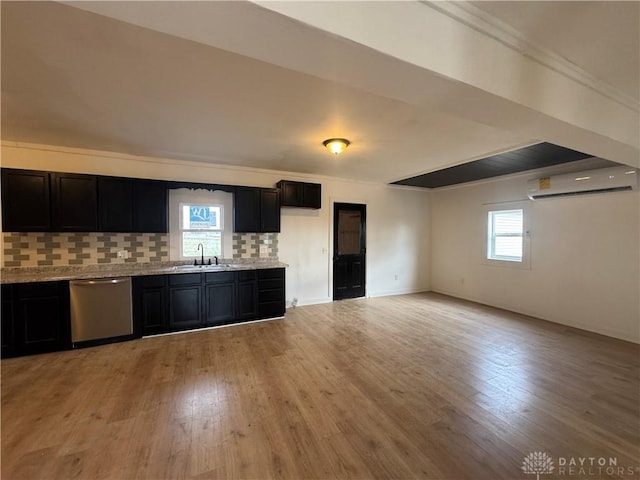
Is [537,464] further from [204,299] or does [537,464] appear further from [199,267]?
[199,267]

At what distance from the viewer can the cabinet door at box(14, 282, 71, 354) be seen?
120 inches

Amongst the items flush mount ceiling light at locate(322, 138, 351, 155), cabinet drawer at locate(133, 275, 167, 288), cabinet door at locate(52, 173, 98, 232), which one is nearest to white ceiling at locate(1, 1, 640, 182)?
flush mount ceiling light at locate(322, 138, 351, 155)

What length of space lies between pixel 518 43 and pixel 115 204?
452 cm

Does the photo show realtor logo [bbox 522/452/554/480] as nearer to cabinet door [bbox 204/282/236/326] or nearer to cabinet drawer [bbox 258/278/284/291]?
cabinet drawer [bbox 258/278/284/291]

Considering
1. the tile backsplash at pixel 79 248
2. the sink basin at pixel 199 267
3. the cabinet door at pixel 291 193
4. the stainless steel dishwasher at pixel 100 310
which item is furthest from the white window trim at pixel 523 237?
the stainless steel dishwasher at pixel 100 310

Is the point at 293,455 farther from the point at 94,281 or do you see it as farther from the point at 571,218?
the point at 571,218

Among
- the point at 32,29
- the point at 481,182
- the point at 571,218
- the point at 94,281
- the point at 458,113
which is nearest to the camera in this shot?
the point at 32,29

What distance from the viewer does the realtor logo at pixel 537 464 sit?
5.35 feet

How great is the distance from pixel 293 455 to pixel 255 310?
2.74 m

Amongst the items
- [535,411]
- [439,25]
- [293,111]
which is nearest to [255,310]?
[293,111]

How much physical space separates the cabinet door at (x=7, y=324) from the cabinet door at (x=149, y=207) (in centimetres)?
138

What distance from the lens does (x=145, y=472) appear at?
5.18ft

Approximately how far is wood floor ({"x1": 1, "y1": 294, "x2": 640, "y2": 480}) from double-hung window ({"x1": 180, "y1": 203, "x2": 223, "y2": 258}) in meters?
1.37

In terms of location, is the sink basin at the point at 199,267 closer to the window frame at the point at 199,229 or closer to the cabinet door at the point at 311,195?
the window frame at the point at 199,229
